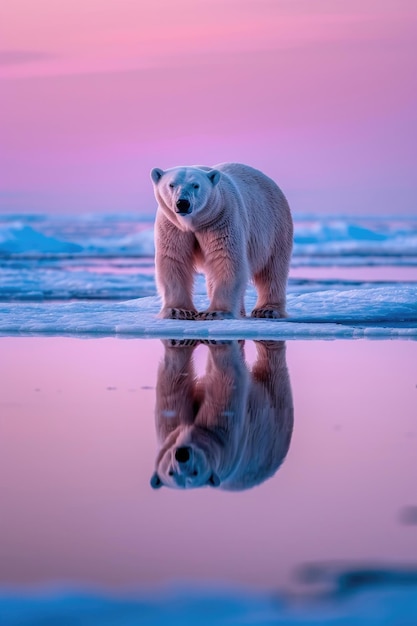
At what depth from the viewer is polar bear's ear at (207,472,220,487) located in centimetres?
246

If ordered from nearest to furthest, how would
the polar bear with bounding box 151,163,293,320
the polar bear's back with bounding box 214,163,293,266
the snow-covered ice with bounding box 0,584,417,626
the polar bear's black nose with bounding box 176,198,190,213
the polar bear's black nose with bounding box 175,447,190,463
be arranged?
the snow-covered ice with bounding box 0,584,417,626 < the polar bear's black nose with bounding box 175,447,190,463 < the polar bear's black nose with bounding box 176,198,190,213 < the polar bear with bounding box 151,163,293,320 < the polar bear's back with bounding box 214,163,293,266

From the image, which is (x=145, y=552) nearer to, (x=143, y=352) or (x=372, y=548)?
(x=372, y=548)

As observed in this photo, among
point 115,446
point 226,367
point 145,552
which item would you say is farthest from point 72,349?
point 145,552

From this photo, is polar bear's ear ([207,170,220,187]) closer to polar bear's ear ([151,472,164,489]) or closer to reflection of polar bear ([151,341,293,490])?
reflection of polar bear ([151,341,293,490])

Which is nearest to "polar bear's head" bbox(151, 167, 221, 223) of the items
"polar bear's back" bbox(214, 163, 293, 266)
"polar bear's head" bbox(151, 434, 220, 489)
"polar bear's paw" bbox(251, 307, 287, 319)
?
"polar bear's back" bbox(214, 163, 293, 266)

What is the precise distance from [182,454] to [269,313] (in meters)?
4.84

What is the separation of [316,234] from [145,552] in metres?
28.3

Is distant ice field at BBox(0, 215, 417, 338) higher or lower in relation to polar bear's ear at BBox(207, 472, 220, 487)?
higher

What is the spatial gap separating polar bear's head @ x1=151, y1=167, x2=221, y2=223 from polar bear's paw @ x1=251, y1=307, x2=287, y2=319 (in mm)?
1217

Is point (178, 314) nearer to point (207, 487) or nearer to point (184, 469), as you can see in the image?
point (184, 469)

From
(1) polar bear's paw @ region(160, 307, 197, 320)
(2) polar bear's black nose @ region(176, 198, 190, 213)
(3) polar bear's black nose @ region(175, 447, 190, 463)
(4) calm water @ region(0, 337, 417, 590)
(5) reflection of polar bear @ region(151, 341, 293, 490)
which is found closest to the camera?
(4) calm water @ region(0, 337, 417, 590)

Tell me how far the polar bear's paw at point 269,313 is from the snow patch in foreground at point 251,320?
10 cm

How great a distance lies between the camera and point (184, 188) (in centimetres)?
643

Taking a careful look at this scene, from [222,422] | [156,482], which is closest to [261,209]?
[222,422]
